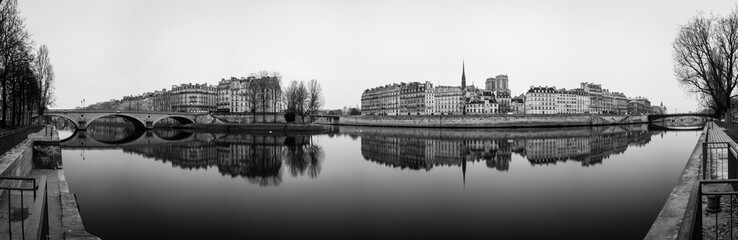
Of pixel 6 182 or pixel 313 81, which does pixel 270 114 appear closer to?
pixel 313 81

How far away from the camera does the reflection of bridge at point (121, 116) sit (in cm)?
5962

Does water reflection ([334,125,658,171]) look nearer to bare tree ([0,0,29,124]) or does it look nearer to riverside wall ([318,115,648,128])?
bare tree ([0,0,29,124])

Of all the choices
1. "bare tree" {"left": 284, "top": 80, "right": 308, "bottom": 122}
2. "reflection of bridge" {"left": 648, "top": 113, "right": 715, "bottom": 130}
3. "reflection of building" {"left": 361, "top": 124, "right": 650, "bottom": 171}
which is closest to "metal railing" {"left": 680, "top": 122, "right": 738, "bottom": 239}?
"reflection of building" {"left": 361, "top": 124, "right": 650, "bottom": 171}

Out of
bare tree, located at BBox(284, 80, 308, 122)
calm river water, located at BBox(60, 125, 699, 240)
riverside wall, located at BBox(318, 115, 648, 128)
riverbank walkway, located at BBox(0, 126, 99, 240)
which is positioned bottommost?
calm river water, located at BBox(60, 125, 699, 240)

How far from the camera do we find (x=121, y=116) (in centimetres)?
6394

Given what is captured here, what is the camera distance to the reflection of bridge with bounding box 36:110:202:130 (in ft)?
196

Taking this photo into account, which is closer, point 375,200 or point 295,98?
point 375,200

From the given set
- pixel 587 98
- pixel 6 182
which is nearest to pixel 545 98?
pixel 587 98

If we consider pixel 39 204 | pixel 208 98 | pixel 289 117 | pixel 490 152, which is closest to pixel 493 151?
pixel 490 152

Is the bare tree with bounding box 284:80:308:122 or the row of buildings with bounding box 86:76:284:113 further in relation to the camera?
the row of buildings with bounding box 86:76:284:113

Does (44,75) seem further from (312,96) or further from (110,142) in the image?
(312,96)

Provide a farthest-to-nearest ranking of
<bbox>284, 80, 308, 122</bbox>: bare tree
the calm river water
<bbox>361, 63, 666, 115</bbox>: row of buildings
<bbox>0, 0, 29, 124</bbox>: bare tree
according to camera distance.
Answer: <bbox>361, 63, 666, 115</bbox>: row of buildings → <bbox>284, 80, 308, 122</bbox>: bare tree → <bbox>0, 0, 29, 124</bbox>: bare tree → the calm river water

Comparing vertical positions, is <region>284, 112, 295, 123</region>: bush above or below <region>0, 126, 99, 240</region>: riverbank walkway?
above

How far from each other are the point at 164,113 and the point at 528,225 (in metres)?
69.3
